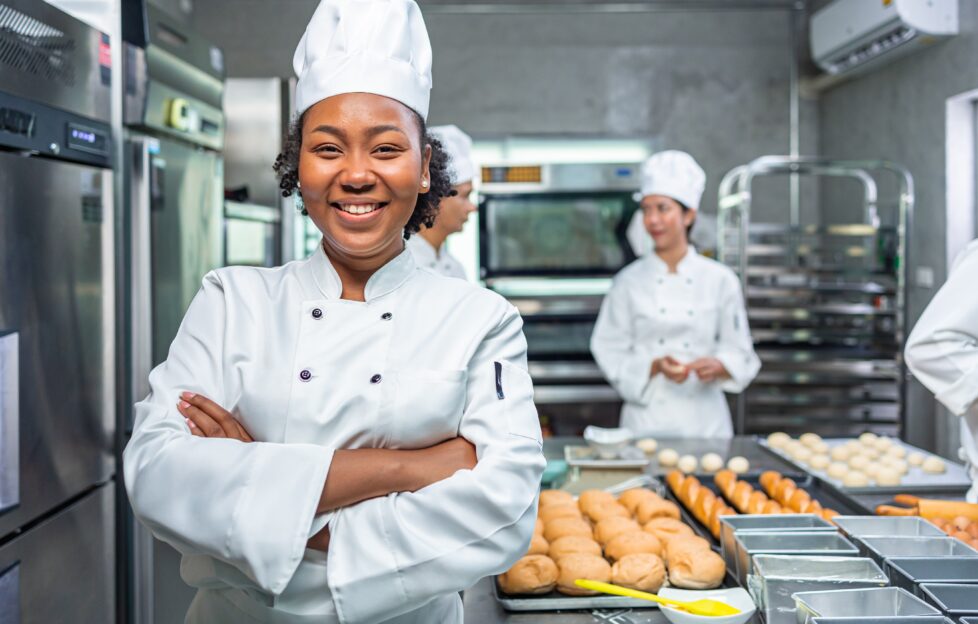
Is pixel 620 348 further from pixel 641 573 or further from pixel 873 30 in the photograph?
pixel 873 30

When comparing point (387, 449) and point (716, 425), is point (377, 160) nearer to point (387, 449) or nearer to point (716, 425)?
point (387, 449)

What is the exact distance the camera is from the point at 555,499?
2.06 metres

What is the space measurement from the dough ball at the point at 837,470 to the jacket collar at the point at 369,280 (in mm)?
1539

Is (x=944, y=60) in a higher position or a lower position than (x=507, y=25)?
lower

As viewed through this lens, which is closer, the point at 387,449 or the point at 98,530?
the point at 387,449

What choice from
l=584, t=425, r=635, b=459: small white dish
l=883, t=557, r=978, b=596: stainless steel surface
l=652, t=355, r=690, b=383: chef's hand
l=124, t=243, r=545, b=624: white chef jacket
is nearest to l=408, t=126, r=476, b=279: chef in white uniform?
l=652, t=355, r=690, b=383: chef's hand

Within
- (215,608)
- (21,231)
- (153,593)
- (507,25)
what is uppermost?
(507,25)

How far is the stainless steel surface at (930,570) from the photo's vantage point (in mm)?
1452

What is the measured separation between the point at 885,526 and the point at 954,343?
2.10 feet

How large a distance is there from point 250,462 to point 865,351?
13.5ft

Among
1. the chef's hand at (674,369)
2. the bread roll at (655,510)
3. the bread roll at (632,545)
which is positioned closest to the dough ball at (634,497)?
the bread roll at (655,510)

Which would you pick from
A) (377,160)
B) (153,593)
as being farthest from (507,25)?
(377,160)

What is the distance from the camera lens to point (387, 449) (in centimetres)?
129

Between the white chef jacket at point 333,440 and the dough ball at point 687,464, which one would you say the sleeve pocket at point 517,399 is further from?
the dough ball at point 687,464
